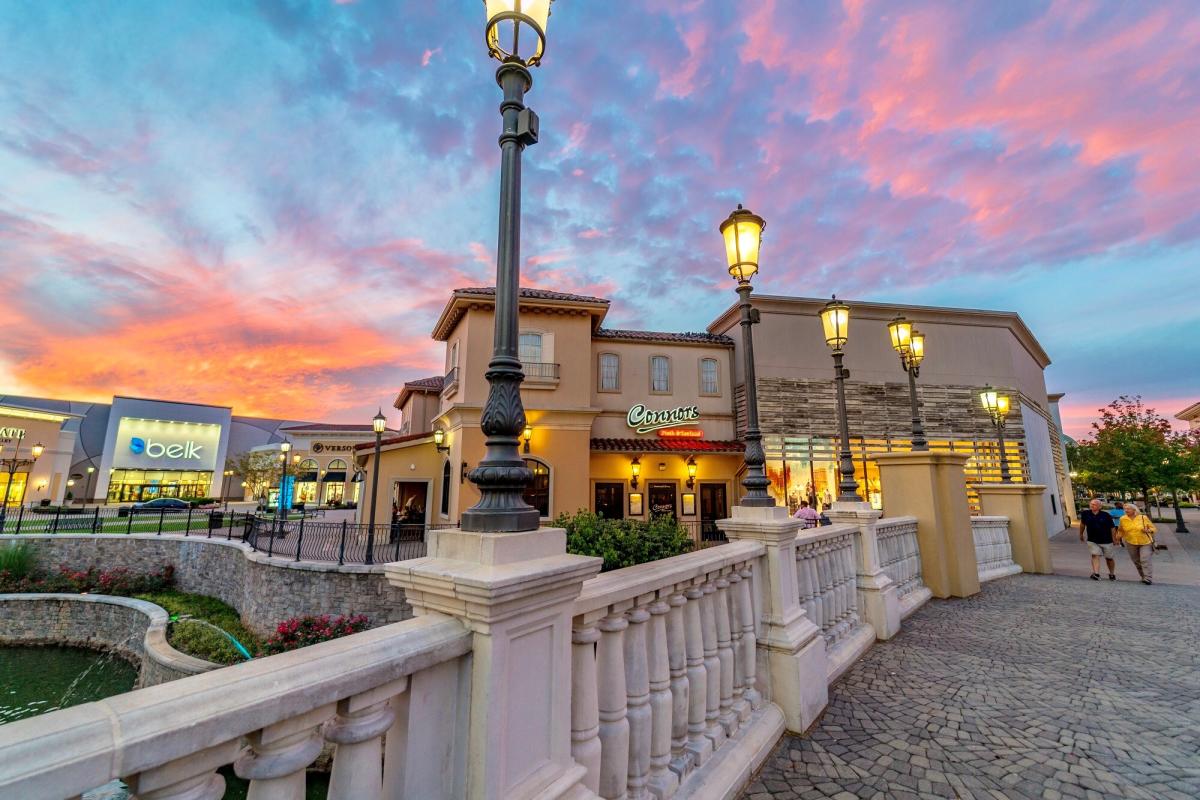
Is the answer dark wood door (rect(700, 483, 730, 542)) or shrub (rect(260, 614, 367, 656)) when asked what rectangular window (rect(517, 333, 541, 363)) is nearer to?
dark wood door (rect(700, 483, 730, 542))

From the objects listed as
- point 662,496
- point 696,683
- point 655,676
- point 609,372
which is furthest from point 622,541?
point 609,372

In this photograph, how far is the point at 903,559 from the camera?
7801 mm

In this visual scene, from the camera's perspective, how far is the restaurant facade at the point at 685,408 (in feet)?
59.6

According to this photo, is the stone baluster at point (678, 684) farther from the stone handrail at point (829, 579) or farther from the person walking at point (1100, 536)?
the person walking at point (1100, 536)

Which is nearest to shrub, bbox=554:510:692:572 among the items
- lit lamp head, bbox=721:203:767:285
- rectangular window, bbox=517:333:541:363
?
lit lamp head, bbox=721:203:767:285

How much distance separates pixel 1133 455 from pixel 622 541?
107ft

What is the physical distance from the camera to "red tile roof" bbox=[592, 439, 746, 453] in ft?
62.3

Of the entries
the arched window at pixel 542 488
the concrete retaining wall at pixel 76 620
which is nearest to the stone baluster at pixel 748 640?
the arched window at pixel 542 488

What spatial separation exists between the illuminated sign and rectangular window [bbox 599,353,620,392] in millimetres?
1312

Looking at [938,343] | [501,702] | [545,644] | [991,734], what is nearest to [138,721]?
[501,702]

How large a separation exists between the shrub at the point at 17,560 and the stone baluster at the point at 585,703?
2791 cm

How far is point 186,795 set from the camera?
1.14 m

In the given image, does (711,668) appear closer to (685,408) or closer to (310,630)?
(310,630)

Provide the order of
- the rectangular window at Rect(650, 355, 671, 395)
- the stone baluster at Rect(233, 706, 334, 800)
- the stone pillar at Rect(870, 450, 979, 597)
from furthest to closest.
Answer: the rectangular window at Rect(650, 355, 671, 395) → the stone pillar at Rect(870, 450, 979, 597) → the stone baluster at Rect(233, 706, 334, 800)
